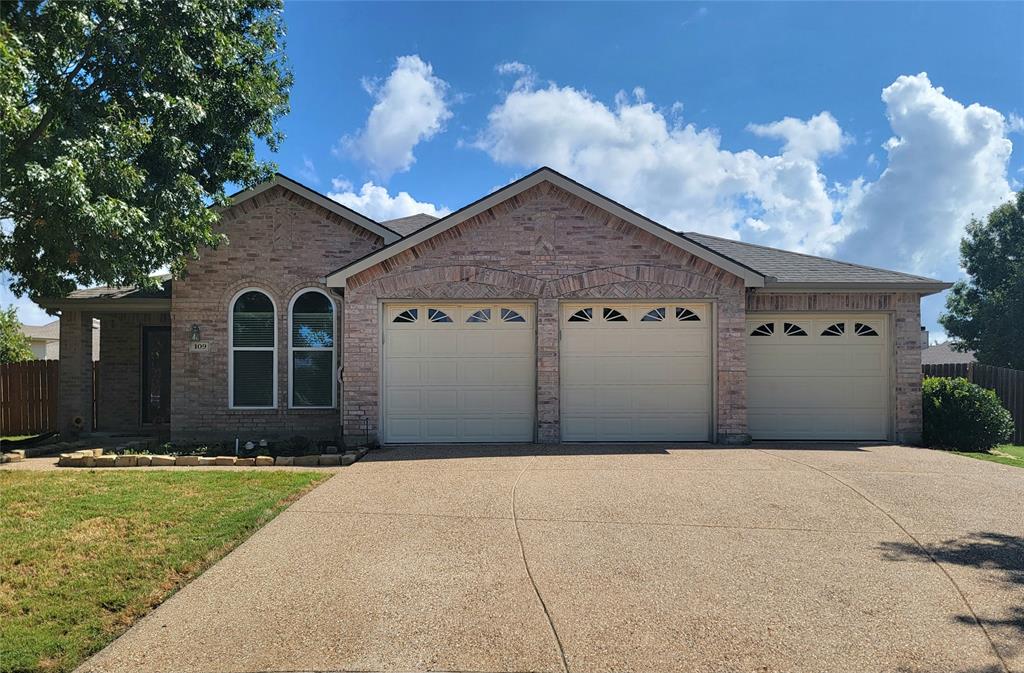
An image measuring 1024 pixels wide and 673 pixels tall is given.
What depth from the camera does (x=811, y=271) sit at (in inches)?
470

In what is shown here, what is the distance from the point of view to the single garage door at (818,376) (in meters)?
11.5

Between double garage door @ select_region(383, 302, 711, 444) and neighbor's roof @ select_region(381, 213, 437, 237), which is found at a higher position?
neighbor's roof @ select_region(381, 213, 437, 237)

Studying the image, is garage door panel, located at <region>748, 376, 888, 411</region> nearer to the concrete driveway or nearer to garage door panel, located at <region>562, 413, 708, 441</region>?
garage door panel, located at <region>562, 413, 708, 441</region>

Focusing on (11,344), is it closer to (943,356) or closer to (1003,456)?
(1003,456)

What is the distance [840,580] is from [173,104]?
11.2m

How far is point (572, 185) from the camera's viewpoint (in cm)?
1092

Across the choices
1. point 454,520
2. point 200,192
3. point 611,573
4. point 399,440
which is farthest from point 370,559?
point 200,192

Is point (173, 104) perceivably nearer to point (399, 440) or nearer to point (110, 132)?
point (110, 132)

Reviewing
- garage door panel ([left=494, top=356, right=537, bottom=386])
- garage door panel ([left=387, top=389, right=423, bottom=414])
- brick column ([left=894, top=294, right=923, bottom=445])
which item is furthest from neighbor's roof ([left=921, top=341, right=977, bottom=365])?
garage door panel ([left=387, top=389, right=423, bottom=414])

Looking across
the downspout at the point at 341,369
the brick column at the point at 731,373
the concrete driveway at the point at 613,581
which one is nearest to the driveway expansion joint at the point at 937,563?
the concrete driveway at the point at 613,581

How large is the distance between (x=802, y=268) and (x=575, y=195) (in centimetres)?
504

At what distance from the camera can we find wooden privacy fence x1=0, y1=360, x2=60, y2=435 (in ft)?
47.7

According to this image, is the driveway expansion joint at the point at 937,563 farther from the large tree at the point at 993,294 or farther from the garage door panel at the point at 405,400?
the large tree at the point at 993,294

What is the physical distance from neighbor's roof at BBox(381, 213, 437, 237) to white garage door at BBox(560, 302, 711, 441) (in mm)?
5748
